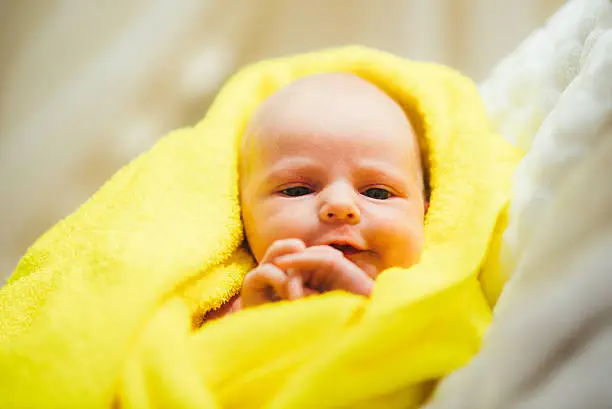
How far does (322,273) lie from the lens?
0.66 m

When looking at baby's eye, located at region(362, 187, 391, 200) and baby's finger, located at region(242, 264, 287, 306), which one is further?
baby's eye, located at region(362, 187, 391, 200)

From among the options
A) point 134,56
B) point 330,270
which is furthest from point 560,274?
point 134,56

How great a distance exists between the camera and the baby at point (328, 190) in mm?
665

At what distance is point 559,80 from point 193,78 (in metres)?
0.65

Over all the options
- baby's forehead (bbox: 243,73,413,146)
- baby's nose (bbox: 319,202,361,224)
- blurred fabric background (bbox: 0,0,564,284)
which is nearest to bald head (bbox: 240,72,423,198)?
baby's forehead (bbox: 243,73,413,146)

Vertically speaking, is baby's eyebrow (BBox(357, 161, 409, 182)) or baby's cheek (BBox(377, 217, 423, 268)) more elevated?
baby's eyebrow (BBox(357, 161, 409, 182))

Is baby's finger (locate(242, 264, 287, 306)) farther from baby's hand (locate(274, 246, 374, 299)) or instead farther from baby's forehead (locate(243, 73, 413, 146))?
baby's forehead (locate(243, 73, 413, 146))

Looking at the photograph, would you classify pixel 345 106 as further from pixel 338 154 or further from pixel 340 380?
pixel 340 380

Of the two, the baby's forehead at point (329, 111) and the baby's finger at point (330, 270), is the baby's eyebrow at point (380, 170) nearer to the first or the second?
the baby's forehead at point (329, 111)

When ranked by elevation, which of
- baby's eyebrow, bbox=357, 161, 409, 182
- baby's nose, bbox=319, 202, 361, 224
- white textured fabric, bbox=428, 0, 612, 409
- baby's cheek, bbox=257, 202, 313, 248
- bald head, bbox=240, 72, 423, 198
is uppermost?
bald head, bbox=240, 72, 423, 198

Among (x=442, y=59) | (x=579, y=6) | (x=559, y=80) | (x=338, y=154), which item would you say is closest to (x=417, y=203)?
(x=338, y=154)

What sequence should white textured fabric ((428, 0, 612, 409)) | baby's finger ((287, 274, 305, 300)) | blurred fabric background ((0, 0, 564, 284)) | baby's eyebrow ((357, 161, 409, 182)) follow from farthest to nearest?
blurred fabric background ((0, 0, 564, 284)) → baby's eyebrow ((357, 161, 409, 182)) → baby's finger ((287, 274, 305, 300)) → white textured fabric ((428, 0, 612, 409))

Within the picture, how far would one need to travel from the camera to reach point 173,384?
1.89ft

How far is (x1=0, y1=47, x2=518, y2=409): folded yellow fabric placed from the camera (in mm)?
571
